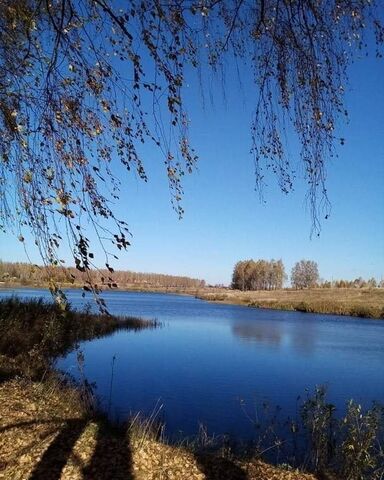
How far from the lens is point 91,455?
5492mm

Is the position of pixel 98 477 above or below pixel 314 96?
below

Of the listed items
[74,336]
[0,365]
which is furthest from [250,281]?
[0,365]

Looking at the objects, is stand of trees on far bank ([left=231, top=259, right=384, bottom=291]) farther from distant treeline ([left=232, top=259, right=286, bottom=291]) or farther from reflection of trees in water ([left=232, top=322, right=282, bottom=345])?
reflection of trees in water ([left=232, top=322, right=282, bottom=345])

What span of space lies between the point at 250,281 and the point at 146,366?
122 m

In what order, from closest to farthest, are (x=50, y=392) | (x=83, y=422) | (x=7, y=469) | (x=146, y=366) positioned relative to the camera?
(x=7, y=469) → (x=83, y=422) → (x=50, y=392) → (x=146, y=366)

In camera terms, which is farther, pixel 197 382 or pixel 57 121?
pixel 197 382

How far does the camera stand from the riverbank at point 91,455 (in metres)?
5.12

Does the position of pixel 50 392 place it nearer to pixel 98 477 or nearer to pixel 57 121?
pixel 98 477

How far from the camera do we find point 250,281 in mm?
137000

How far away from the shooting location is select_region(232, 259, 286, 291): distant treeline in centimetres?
13412

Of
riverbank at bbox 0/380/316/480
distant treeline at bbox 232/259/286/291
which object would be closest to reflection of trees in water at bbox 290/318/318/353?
riverbank at bbox 0/380/316/480

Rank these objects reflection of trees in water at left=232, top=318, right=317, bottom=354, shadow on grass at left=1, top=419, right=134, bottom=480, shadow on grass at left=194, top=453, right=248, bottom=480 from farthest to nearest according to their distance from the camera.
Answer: reflection of trees in water at left=232, top=318, right=317, bottom=354, shadow on grass at left=194, top=453, right=248, bottom=480, shadow on grass at left=1, top=419, right=134, bottom=480

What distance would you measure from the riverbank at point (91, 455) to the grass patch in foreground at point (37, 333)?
1.42m

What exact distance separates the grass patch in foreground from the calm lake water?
2.81 ft
